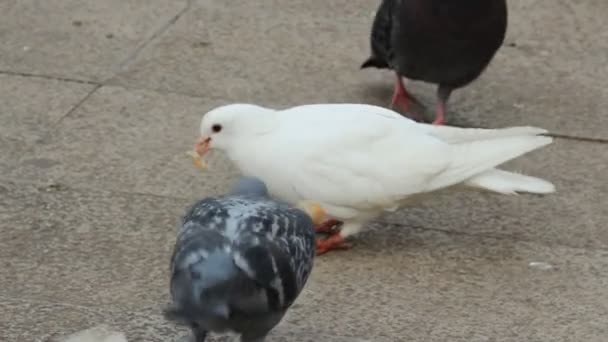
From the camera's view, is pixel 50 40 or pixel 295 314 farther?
pixel 50 40

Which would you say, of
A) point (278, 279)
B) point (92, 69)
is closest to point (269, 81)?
point (92, 69)

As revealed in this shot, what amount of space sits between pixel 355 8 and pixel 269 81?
4.83 ft

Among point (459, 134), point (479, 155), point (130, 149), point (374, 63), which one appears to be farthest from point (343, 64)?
point (479, 155)

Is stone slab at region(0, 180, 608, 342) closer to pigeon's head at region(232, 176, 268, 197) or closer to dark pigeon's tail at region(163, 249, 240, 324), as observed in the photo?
pigeon's head at region(232, 176, 268, 197)

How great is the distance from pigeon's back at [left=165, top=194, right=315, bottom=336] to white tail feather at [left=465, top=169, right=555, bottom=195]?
1.32 metres

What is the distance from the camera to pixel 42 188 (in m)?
5.32

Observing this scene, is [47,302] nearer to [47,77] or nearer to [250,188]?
[250,188]

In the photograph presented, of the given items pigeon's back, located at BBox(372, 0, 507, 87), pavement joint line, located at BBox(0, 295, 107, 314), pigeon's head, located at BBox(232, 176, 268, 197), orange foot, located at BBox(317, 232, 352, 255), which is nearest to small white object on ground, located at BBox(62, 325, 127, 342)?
pavement joint line, located at BBox(0, 295, 107, 314)

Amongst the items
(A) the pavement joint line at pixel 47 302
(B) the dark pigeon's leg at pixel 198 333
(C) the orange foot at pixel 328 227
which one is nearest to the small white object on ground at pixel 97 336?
(A) the pavement joint line at pixel 47 302

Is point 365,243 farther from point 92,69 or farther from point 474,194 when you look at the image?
point 92,69

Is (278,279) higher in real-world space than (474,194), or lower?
higher

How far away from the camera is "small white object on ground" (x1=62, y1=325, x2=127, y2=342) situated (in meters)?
4.02

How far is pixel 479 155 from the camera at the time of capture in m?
4.93

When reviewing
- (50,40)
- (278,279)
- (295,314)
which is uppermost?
(278,279)
